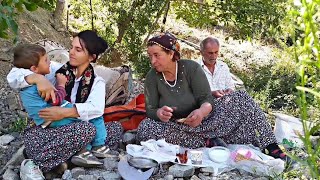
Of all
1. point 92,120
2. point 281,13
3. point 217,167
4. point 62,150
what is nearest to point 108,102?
point 92,120

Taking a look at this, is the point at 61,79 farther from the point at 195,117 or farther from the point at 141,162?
the point at 195,117

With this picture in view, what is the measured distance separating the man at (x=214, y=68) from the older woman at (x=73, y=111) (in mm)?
1046

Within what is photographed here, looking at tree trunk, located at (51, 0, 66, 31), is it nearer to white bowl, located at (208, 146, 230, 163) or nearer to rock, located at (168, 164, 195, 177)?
white bowl, located at (208, 146, 230, 163)

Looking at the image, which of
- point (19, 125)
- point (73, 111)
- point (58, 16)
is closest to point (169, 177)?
point (73, 111)

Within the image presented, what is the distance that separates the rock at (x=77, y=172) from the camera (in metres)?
3.14

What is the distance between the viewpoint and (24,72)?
3104 mm

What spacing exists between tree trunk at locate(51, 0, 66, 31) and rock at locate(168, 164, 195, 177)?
4.59 m

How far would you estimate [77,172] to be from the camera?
10.4ft

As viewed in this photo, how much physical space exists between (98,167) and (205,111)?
84 cm

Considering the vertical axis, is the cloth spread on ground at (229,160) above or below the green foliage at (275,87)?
below

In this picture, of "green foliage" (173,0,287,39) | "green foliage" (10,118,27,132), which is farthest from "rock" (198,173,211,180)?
"green foliage" (173,0,287,39)

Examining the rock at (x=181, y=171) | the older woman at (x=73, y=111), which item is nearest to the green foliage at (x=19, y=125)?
the older woman at (x=73, y=111)

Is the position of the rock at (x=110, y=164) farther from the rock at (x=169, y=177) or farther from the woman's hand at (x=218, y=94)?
the woman's hand at (x=218, y=94)

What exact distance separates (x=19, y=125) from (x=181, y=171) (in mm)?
1680
